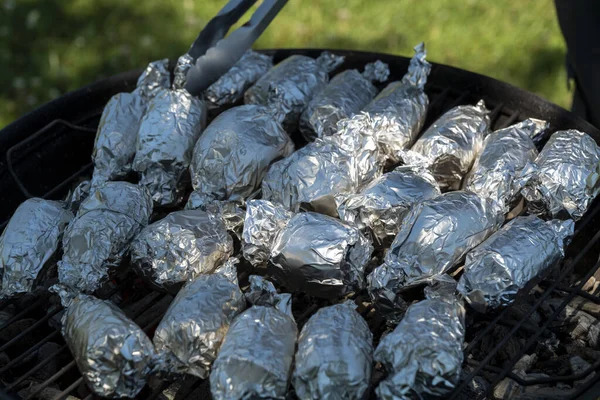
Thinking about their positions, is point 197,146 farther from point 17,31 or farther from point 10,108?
point 17,31

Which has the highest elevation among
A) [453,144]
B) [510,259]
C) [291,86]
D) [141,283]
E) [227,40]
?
[227,40]

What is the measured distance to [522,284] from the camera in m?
1.39

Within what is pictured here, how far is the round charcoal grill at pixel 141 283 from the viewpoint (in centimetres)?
143

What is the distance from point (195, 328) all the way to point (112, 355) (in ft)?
0.53

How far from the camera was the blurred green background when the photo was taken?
3.30 metres

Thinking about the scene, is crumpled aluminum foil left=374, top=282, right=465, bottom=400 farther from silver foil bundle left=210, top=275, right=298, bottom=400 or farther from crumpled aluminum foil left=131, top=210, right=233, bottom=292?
crumpled aluminum foil left=131, top=210, right=233, bottom=292

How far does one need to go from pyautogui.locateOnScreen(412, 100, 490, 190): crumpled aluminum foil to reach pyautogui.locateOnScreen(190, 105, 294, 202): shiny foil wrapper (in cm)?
40

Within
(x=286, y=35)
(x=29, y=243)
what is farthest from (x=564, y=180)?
(x=286, y=35)

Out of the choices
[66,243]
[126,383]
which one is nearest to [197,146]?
[66,243]

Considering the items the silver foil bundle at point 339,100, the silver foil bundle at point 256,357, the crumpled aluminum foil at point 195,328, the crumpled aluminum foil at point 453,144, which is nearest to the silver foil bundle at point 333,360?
the silver foil bundle at point 256,357

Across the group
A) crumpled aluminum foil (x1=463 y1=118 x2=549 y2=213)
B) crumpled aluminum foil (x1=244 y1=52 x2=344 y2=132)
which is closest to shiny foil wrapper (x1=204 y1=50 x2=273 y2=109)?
crumpled aluminum foil (x1=244 y1=52 x2=344 y2=132)

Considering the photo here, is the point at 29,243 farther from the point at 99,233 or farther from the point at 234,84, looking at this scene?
the point at 234,84

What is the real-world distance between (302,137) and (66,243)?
2.93 ft

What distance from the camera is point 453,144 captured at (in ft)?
5.71
